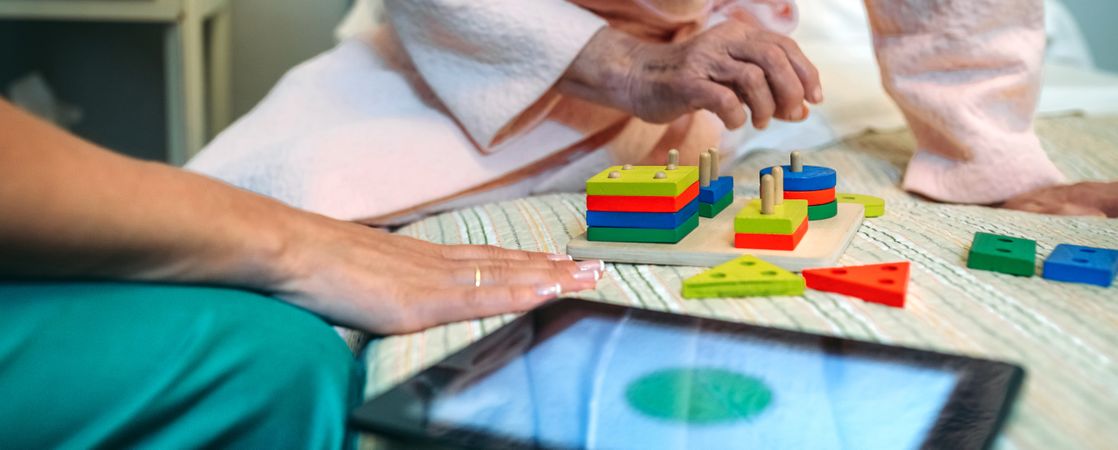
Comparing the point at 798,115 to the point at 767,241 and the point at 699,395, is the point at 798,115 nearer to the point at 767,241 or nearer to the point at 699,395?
the point at 767,241

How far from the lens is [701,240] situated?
64cm

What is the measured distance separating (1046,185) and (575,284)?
1.51 ft

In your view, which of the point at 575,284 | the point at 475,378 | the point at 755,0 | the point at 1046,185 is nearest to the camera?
the point at 475,378

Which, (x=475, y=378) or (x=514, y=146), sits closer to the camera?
(x=475, y=378)

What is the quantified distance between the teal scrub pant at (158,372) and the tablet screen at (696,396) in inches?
3.3

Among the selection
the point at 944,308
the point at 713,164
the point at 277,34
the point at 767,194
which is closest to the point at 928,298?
the point at 944,308

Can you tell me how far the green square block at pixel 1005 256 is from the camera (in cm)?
58

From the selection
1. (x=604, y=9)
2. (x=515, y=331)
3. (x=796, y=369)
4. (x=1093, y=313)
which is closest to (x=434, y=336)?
(x=515, y=331)

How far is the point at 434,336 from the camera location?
1.72ft

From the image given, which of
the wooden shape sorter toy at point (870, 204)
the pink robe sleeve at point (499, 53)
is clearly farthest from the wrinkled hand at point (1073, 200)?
the pink robe sleeve at point (499, 53)

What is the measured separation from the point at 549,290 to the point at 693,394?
155 mm

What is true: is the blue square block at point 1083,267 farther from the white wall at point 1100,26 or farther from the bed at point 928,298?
the white wall at point 1100,26

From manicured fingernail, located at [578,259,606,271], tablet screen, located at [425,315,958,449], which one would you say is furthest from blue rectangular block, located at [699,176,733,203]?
tablet screen, located at [425,315,958,449]

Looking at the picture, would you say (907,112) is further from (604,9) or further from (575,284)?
(575,284)
